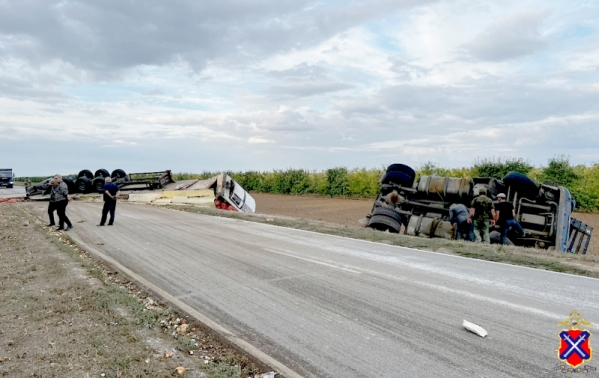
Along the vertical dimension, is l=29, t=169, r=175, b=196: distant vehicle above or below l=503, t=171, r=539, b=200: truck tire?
below

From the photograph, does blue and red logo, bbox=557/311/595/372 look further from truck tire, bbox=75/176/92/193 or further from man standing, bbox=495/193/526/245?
truck tire, bbox=75/176/92/193

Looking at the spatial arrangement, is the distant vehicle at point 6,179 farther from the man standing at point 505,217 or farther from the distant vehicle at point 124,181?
the man standing at point 505,217

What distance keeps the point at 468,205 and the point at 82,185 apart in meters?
26.8

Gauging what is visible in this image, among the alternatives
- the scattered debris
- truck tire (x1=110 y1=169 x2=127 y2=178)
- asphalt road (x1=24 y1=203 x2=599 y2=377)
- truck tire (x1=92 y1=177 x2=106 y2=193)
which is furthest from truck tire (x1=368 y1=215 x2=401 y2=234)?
truck tire (x1=110 y1=169 x2=127 y2=178)

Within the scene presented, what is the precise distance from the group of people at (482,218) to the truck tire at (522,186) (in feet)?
3.05

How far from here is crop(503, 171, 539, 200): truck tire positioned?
14.4m

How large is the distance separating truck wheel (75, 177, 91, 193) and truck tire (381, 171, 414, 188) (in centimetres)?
2342

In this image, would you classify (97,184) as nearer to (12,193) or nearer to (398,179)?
(12,193)

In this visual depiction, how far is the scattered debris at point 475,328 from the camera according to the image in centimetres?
486

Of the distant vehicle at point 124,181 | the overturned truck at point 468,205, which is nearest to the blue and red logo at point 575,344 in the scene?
the overturned truck at point 468,205

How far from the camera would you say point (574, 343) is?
463 centimetres

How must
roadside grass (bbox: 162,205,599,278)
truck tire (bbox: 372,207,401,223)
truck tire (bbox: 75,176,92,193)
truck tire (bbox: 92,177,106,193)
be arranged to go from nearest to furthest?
roadside grass (bbox: 162,205,599,278), truck tire (bbox: 372,207,401,223), truck tire (bbox: 75,176,92,193), truck tire (bbox: 92,177,106,193)

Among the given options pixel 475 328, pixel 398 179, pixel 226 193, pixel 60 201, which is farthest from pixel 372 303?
pixel 226 193

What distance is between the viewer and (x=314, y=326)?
17.2 ft
